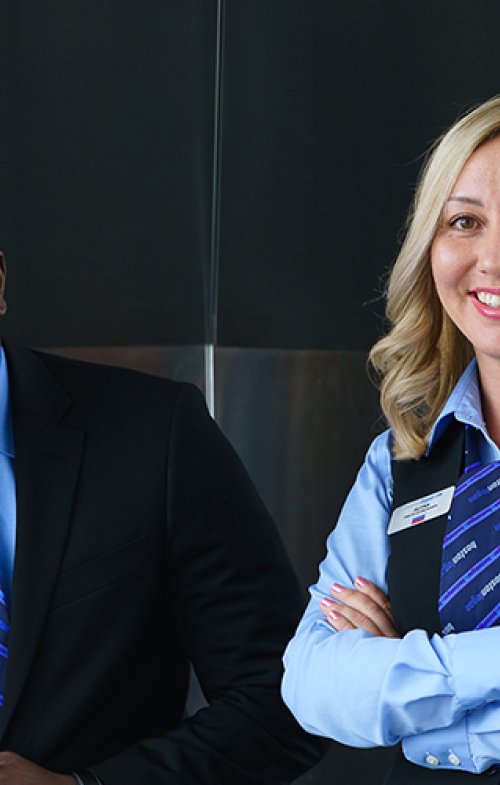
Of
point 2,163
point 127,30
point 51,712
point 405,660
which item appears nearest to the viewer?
point 405,660

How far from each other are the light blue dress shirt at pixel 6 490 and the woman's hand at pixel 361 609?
0.52 meters

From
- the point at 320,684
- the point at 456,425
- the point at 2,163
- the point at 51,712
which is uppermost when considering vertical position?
the point at 2,163

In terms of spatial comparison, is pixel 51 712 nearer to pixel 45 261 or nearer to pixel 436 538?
pixel 436 538

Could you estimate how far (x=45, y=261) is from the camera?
2.51m

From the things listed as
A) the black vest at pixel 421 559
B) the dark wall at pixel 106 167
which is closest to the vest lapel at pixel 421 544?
the black vest at pixel 421 559

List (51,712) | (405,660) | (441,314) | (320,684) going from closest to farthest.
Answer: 1. (405,660)
2. (320,684)
3. (51,712)
4. (441,314)

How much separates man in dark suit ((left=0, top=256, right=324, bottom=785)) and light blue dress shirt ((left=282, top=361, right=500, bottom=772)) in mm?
186

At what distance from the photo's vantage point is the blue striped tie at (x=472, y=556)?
133cm

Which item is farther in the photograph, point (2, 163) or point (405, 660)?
point (2, 163)

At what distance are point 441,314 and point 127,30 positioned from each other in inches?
55.8

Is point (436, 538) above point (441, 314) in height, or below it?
below

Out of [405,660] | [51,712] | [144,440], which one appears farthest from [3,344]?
[405,660]

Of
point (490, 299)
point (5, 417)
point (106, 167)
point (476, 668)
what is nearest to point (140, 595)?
point (5, 417)

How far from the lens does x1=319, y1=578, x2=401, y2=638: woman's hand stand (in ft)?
4.74
